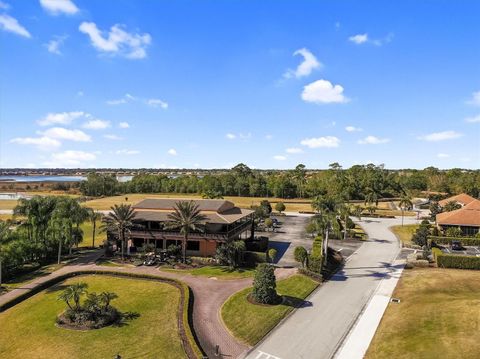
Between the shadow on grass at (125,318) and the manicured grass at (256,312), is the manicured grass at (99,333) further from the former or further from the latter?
the manicured grass at (256,312)

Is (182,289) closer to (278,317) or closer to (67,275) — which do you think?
(278,317)

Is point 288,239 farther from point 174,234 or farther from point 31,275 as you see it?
point 31,275

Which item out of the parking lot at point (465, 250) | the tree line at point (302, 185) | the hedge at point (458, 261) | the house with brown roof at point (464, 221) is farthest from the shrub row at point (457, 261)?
the tree line at point (302, 185)

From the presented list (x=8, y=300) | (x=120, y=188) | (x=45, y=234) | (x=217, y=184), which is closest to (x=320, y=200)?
(x=8, y=300)

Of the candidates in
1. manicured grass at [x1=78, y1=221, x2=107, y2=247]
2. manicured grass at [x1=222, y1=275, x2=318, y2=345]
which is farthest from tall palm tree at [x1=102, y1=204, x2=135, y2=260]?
manicured grass at [x1=222, y1=275, x2=318, y2=345]

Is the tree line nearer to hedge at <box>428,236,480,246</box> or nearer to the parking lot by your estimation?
hedge at <box>428,236,480,246</box>

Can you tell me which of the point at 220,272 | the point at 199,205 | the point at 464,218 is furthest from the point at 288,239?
the point at 464,218

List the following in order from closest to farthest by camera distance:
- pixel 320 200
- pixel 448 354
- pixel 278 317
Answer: pixel 448 354, pixel 278 317, pixel 320 200
